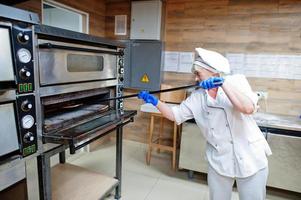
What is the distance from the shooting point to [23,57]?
107cm

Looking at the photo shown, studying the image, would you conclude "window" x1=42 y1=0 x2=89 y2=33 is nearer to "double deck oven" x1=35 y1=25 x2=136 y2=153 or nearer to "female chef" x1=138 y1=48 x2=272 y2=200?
"double deck oven" x1=35 y1=25 x2=136 y2=153

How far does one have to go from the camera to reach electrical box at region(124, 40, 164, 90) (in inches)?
129

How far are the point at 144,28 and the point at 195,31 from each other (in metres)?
0.70

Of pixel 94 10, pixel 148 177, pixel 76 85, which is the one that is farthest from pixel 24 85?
pixel 94 10

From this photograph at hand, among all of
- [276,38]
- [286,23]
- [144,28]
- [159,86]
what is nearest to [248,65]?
[276,38]

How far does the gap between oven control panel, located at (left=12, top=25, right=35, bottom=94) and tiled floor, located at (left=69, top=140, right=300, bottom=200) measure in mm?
1670

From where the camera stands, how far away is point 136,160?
3.18 m

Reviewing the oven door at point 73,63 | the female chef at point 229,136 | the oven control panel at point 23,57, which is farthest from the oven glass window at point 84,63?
the female chef at point 229,136

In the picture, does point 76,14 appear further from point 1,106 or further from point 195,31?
point 1,106

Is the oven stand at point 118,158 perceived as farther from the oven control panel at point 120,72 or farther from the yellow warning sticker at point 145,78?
the yellow warning sticker at point 145,78

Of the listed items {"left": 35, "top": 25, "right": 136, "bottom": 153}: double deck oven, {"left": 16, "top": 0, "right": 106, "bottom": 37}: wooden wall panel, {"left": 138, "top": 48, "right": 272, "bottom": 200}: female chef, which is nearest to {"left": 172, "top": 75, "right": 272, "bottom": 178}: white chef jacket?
{"left": 138, "top": 48, "right": 272, "bottom": 200}: female chef

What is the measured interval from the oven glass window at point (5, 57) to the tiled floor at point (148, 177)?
1778 millimetres

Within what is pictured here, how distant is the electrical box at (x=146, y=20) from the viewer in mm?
3121

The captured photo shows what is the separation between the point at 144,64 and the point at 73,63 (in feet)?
6.38
